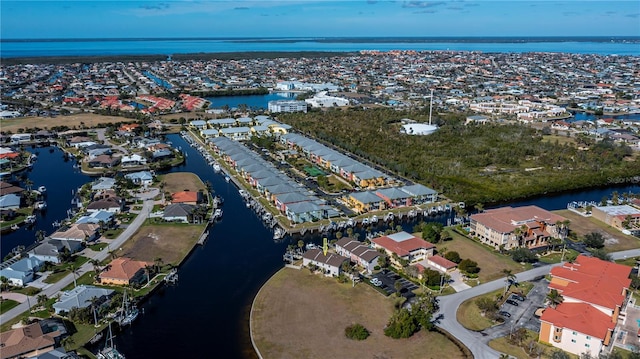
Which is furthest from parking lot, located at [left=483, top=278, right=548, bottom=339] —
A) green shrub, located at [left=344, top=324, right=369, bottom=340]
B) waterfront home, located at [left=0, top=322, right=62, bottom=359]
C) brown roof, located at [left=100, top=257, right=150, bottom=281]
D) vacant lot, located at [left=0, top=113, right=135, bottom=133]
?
vacant lot, located at [left=0, top=113, right=135, bottom=133]

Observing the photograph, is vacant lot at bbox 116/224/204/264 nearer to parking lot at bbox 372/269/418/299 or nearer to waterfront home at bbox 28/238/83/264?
waterfront home at bbox 28/238/83/264

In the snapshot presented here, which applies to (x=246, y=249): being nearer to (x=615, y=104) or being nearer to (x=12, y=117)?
(x=12, y=117)

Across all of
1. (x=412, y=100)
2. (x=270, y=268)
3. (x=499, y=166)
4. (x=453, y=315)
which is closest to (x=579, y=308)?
(x=453, y=315)

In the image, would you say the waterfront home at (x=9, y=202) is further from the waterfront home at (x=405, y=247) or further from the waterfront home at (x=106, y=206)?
the waterfront home at (x=405, y=247)

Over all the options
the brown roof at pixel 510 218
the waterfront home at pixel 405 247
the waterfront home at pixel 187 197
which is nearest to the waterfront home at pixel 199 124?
the waterfront home at pixel 187 197

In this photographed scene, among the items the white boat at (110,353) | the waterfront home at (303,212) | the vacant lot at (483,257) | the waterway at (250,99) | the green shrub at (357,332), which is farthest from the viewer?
the waterway at (250,99)

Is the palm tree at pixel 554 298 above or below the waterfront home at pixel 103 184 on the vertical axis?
below
